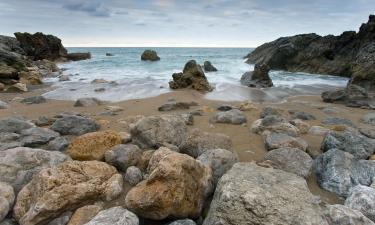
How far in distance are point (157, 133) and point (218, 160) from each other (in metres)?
1.30

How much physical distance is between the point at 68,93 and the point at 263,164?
10230 mm

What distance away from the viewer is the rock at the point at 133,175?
4004 mm

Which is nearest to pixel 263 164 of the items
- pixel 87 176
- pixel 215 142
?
pixel 215 142

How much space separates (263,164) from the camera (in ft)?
13.8

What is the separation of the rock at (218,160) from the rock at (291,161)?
1.79 ft

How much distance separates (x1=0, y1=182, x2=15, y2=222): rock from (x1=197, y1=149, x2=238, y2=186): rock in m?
2.13

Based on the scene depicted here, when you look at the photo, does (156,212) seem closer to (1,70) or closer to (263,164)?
(263,164)

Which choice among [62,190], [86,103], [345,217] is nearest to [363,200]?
[345,217]

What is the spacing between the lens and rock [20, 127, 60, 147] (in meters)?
5.20

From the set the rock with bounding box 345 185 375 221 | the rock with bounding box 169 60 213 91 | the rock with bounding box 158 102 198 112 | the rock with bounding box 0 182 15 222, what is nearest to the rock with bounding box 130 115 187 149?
the rock with bounding box 0 182 15 222

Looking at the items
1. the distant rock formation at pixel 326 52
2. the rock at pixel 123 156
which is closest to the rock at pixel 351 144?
the rock at pixel 123 156

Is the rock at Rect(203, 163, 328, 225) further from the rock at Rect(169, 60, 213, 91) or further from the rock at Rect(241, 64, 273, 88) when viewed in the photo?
the rock at Rect(241, 64, 273, 88)

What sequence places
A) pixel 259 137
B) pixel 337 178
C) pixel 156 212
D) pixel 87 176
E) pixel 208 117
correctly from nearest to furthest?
pixel 156 212 < pixel 87 176 < pixel 337 178 < pixel 259 137 < pixel 208 117

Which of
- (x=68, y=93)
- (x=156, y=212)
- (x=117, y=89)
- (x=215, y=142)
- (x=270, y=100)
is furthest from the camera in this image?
(x=117, y=89)
